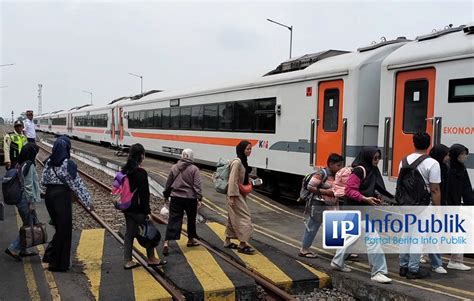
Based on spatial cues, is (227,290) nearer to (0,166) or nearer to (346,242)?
(346,242)

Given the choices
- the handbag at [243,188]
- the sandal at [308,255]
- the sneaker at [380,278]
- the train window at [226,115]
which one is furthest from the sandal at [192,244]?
the train window at [226,115]

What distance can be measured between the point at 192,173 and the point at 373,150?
2.59 m

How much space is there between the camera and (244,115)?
1329 centimetres

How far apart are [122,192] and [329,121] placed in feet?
17.1

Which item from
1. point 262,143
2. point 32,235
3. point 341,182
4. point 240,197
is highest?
point 262,143

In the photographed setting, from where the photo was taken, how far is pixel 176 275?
5.85m

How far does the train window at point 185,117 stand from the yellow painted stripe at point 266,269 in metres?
11.4

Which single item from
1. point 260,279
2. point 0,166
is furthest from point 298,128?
point 0,166

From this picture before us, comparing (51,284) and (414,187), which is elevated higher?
(414,187)

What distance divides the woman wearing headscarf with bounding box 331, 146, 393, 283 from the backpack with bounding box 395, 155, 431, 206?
317 mm

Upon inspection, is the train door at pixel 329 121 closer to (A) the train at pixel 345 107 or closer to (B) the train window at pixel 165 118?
(A) the train at pixel 345 107

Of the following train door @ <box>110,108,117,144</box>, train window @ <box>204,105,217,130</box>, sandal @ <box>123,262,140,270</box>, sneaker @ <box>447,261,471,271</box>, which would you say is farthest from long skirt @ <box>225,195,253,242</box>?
train door @ <box>110,108,117,144</box>

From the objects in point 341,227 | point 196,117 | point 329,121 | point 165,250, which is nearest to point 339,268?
point 341,227

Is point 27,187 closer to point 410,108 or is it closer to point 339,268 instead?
point 339,268
